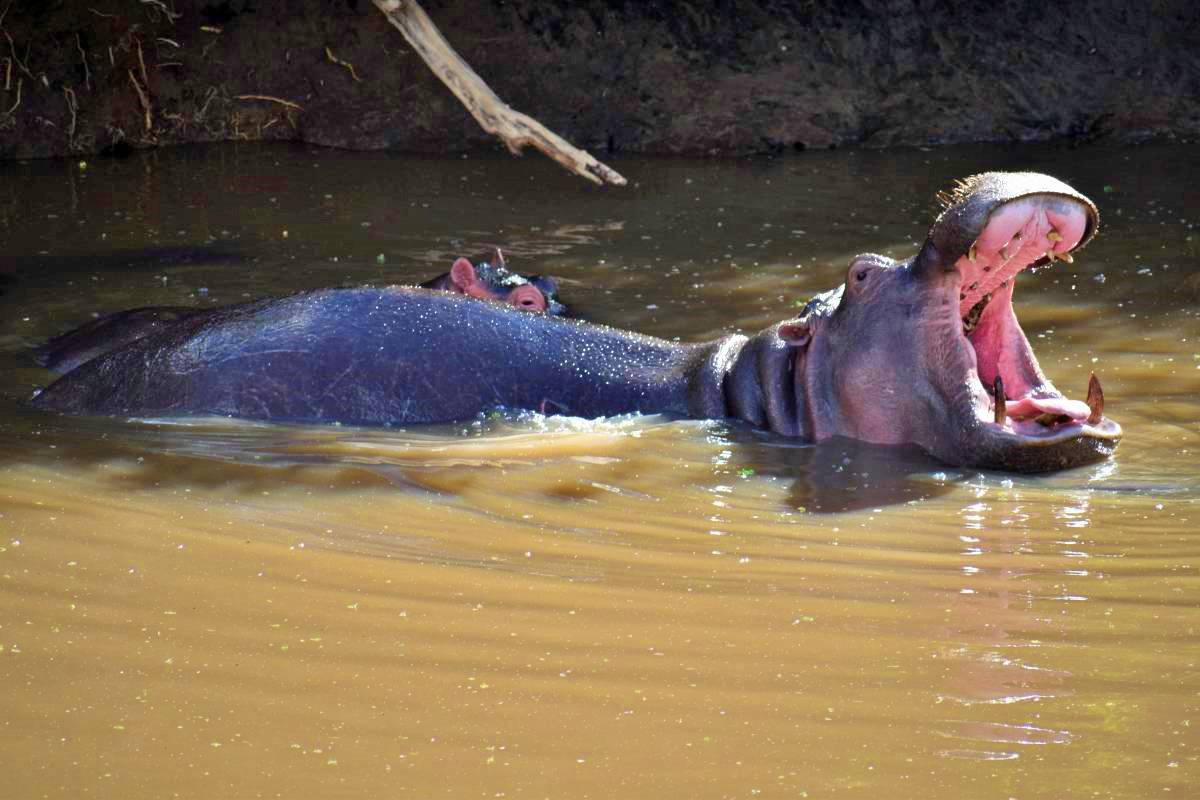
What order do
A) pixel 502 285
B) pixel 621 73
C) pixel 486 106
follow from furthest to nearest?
pixel 621 73, pixel 486 106, pixel 502 285

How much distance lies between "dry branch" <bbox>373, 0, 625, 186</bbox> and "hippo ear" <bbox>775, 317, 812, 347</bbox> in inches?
111

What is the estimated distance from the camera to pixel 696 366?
541 cm

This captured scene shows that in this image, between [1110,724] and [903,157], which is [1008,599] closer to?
[1110,724]

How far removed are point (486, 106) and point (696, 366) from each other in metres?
3.06

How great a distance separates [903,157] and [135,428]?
21.4ft

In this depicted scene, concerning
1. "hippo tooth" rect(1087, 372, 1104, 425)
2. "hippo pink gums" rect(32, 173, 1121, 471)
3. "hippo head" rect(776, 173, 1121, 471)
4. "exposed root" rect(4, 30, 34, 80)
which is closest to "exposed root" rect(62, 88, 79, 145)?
"exposed root" rect(4, 30, 34, 80)

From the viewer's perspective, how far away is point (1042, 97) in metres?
11.0

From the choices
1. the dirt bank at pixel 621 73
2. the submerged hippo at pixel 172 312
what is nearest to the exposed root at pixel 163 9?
the dirt bank at pixel 621 73

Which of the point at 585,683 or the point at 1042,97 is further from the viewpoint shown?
the point at 1042,97

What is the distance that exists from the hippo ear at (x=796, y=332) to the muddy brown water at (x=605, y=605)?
11.9 inches

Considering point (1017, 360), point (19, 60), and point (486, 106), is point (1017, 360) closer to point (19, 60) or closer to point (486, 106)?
point (486, 106)

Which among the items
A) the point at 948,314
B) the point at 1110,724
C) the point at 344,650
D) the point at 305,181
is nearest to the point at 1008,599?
the point at 1110,724

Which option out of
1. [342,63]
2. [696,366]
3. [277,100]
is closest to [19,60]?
[277,100]

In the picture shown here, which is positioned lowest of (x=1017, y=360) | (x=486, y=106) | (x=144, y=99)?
(x=1017, y=360)
